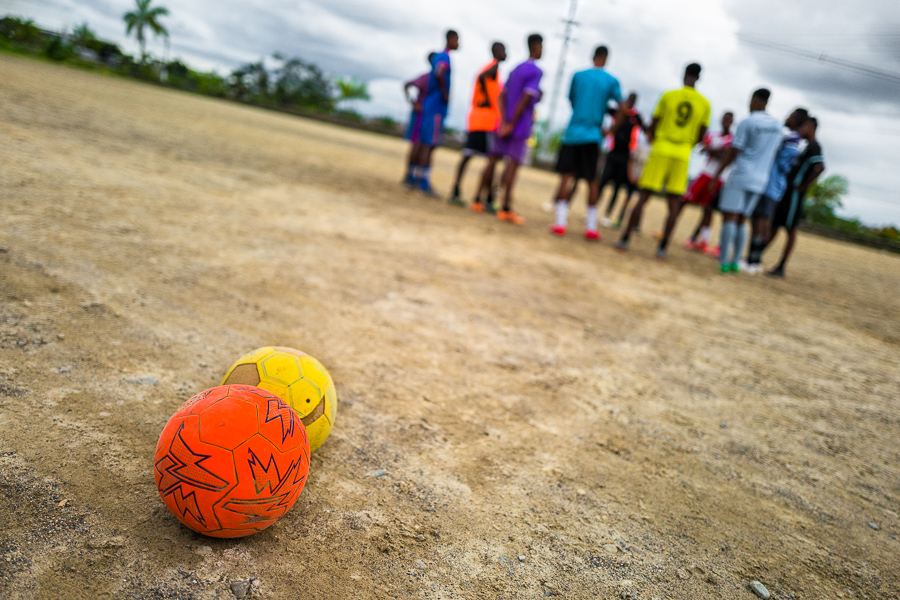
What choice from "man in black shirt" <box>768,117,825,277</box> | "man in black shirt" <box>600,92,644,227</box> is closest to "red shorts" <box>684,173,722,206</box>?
"man in black shirt" <box>600,92,644,227</box>

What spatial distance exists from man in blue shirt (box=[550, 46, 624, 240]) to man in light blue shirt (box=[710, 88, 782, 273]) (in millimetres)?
1558

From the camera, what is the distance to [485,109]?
8.03 metres

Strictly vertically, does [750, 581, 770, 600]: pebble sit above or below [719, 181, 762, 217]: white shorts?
below

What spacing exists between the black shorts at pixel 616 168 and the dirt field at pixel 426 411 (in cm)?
334

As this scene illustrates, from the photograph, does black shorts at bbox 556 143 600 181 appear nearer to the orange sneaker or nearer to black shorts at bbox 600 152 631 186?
the orange sneaker

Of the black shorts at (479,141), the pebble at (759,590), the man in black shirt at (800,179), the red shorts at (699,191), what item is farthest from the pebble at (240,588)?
the red shorts at (699,191)

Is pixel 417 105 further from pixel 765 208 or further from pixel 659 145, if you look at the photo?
pixel 765 208

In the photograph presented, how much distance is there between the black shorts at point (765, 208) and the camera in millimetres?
7047

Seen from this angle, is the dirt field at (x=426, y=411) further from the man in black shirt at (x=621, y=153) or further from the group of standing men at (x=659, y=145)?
the man in black shirt at (x=621, y=153)

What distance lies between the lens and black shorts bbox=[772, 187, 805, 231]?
7320mm

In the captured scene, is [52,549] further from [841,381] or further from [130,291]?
[841,381]

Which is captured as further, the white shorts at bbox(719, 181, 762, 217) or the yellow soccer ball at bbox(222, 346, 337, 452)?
the white shorts at bbox(719, 181, 762, 217)

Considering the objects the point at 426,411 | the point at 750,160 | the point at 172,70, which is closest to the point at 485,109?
the point at 750,160

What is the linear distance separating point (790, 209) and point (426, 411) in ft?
23.8
